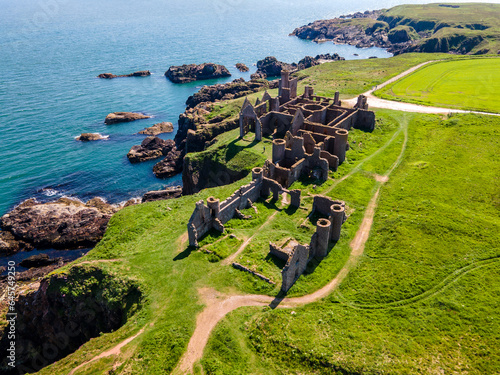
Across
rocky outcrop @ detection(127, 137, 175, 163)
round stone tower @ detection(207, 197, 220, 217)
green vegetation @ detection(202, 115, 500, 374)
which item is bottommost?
rocky outcrop @ detection(127, 137, 175, 163)

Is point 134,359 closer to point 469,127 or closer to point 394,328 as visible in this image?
point 394,328

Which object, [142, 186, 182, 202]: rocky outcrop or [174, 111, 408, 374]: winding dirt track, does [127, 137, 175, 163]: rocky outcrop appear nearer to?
[142, 186, 182, 202]: rocky outcrop

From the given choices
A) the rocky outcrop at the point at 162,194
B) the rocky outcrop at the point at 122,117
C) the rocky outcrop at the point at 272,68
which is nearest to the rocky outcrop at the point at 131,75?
the rocky outcrop at the point at 272,68

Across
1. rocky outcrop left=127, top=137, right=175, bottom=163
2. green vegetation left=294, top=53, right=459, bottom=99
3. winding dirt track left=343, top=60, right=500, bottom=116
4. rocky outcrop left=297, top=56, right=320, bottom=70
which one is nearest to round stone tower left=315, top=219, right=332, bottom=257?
winding dirt track left=343, top=60, right=500, bottom=116

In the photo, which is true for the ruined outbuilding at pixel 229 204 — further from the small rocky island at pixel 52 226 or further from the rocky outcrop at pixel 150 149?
the rocky outcrop at pixel 150 149

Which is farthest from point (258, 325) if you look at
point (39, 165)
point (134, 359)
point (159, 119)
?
point (159, 119)

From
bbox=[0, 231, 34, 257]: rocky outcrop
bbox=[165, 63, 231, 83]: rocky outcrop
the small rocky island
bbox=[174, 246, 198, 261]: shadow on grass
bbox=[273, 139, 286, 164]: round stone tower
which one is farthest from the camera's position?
bbox=[165, 63, 231, 83]: rocky outcrop

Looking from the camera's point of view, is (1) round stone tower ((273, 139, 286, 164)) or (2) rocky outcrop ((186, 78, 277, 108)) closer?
(1) round stone tower ((273, 139, 286, 164))
